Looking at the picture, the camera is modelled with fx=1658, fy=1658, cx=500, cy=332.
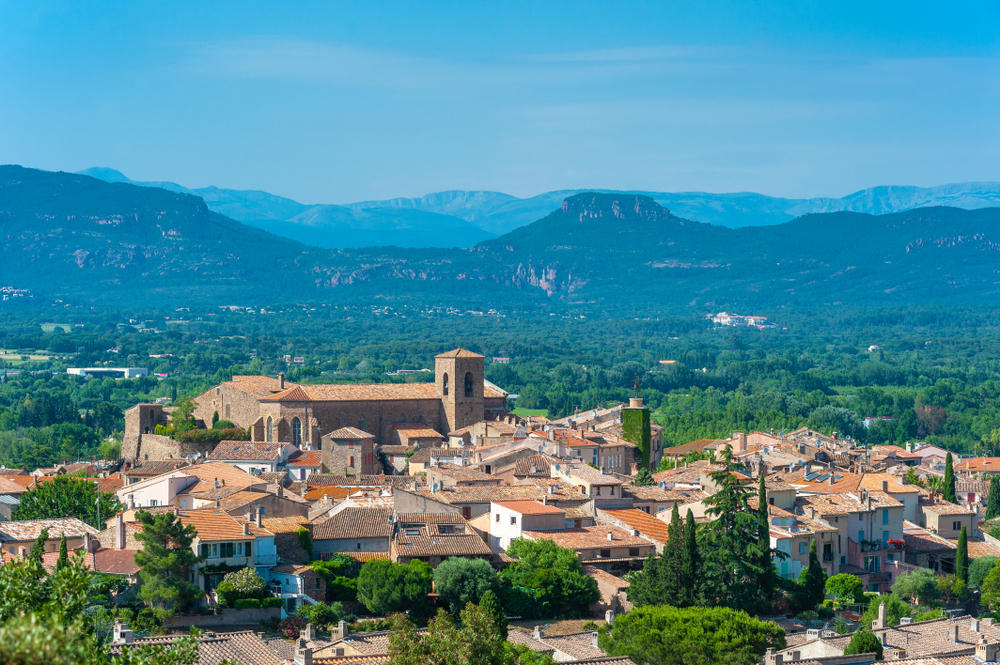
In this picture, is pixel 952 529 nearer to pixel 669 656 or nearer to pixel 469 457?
pixel 469 457

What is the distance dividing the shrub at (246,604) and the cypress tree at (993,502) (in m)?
29.4

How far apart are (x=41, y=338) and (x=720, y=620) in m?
168

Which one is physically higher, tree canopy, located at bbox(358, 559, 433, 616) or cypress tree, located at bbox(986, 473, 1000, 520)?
tree canopy, located at bbox(358, 559, 433, 616)

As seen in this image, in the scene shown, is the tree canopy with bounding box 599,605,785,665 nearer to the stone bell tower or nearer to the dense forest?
the stone bell tower

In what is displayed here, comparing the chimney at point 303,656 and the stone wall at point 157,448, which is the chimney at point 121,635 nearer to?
the chimney at point 303,656

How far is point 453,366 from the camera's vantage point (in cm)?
6669

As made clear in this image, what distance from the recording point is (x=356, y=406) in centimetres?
6494

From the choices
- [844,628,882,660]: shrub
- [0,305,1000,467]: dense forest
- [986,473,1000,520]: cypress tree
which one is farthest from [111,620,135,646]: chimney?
[0,305,1000,467]: dense forest

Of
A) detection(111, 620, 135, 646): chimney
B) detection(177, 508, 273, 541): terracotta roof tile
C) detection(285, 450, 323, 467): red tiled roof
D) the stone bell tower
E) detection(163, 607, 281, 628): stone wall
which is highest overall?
the stone bell tower

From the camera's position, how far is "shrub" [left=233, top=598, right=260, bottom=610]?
116ft

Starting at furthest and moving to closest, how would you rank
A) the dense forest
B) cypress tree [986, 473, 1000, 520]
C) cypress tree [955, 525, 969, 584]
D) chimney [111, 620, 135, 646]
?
the dense forest < cypress tree [986, 473, 1000, 520] < cypress tree [955, 525, 969, 584] < chimney [111, 620, 135, 646]

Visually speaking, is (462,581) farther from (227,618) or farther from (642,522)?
(642,522)

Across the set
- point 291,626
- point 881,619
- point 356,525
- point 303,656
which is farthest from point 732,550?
point 303,656

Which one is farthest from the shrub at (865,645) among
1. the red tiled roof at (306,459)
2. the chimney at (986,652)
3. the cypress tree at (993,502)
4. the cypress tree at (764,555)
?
the red tiled roof at (306,459)
